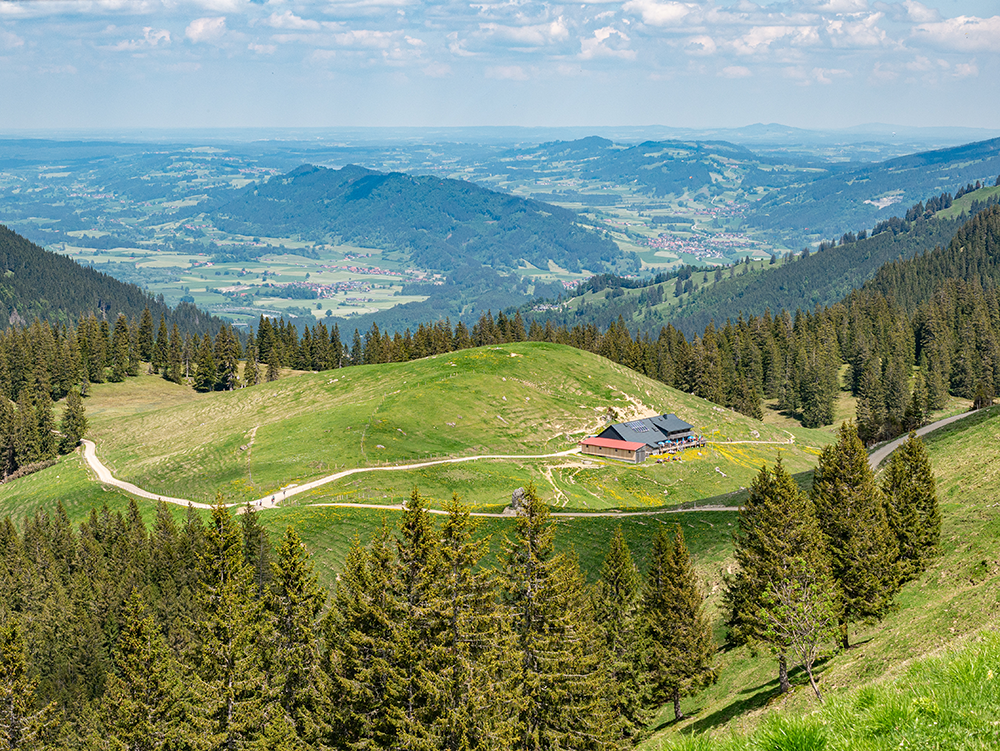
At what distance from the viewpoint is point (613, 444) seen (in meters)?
116

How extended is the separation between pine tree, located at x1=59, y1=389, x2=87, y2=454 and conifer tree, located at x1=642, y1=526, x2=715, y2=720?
122m

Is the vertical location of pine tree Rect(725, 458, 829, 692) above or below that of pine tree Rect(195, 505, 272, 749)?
above

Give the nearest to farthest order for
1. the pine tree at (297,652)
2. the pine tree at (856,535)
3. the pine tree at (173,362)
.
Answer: the pine tree at (297,652) < the pine tree at (856,535) < the pine tree at (173,362)

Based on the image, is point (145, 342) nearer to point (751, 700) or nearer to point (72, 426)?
point (72, 426)

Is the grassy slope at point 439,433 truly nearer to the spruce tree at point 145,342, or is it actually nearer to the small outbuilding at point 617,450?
the small outbuilding at point 617,450

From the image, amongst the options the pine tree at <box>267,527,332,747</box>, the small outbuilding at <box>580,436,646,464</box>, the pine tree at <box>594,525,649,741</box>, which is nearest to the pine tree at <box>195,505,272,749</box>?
the pine tree at <box>267,527,332,747</box>

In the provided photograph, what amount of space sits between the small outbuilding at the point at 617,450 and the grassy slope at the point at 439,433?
2360 millimetres

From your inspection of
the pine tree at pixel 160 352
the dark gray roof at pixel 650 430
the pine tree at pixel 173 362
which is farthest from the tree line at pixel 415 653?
the pine tree at pixel 160 352

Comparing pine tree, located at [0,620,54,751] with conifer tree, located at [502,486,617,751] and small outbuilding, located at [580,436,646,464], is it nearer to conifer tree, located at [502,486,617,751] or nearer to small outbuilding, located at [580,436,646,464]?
conifer tree, located at [502,486,617,751]

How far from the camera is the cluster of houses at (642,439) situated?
115250 mm

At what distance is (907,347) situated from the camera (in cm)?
19188

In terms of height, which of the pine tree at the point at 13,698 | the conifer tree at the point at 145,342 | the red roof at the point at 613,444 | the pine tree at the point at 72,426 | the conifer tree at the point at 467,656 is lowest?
the pine tree at the point at 72,426

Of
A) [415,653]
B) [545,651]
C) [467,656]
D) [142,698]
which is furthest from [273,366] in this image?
[467,656]

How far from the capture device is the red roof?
115m
